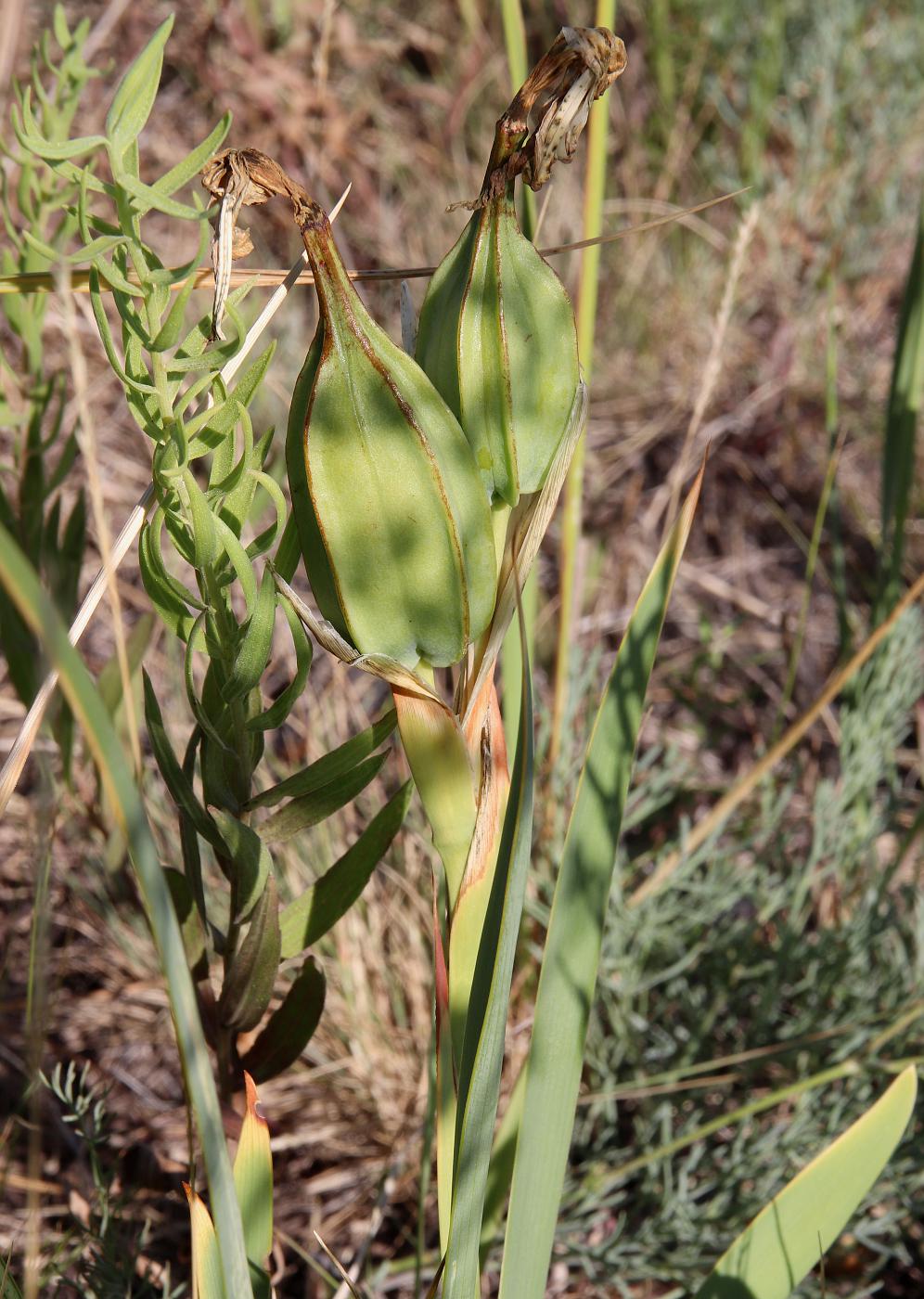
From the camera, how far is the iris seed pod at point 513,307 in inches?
19.5

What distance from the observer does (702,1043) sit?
3.83ft

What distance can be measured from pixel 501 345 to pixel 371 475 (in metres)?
0.09

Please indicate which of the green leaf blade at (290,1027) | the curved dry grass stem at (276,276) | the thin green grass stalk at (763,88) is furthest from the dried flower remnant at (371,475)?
the thin green grass stalk at (763,88)

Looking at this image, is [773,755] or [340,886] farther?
[773,755]

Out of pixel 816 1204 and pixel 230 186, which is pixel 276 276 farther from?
pixel 816 1204

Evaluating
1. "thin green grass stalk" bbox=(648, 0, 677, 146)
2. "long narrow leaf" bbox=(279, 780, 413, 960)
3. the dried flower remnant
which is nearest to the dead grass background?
"thin green grass stalk" bbox=(648, 0, 677, 146)

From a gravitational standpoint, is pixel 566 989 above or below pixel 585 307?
below

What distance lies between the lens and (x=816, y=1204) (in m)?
0.64

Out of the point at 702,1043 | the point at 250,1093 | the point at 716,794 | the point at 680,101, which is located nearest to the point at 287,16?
the point at 680,101

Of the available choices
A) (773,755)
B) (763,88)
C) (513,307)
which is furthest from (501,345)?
(763,88)

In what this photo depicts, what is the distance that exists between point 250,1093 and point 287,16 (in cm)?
237

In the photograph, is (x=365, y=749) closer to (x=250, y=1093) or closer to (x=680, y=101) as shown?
(x=250, y=1093)

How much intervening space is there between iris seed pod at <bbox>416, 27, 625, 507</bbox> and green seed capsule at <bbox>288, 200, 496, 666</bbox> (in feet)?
0.08

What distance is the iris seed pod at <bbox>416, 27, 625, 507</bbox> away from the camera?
49 centimetres
